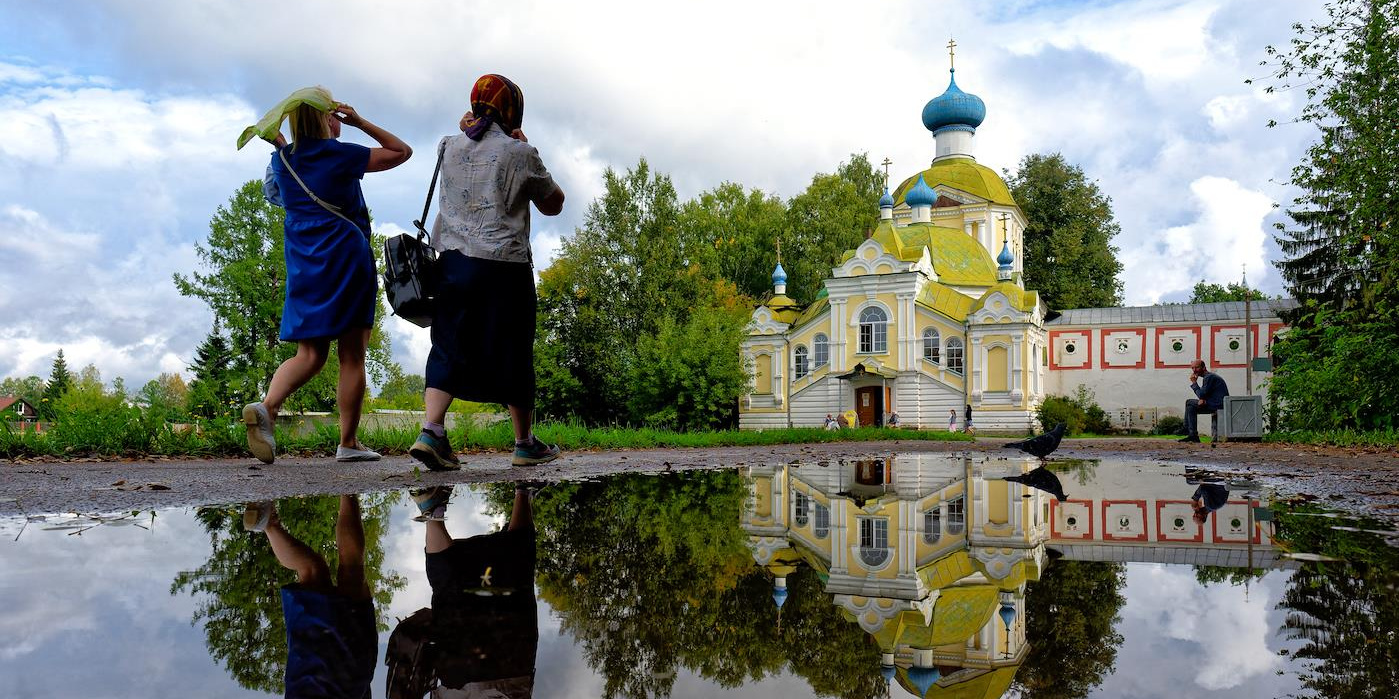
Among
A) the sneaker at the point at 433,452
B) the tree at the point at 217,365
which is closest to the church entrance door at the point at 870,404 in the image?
the tree at the point at 217,365

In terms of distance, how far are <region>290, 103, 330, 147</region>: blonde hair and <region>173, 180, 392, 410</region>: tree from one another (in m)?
25.0

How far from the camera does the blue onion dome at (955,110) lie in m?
43.7

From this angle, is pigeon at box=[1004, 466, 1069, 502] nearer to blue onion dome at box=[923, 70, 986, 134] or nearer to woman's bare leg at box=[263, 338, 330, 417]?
woman's bare leg at box=[263, 338, 330, 417]

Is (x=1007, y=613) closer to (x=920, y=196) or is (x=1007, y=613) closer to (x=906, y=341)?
(x=906, y=341)

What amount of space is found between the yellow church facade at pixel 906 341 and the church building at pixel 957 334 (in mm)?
57

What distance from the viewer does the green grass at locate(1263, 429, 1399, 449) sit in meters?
11.3

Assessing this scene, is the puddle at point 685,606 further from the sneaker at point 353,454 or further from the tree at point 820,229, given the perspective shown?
the tree at point 820,229

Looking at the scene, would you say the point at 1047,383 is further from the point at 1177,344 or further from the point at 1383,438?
the point at 1383,438

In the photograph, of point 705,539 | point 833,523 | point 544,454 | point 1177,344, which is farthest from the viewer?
point 1177,344

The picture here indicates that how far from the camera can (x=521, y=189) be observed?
448 centimetres

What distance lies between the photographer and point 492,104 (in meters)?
4.57

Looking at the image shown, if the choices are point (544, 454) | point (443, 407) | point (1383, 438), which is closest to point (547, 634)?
point (443, 407)

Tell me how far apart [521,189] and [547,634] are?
344cm

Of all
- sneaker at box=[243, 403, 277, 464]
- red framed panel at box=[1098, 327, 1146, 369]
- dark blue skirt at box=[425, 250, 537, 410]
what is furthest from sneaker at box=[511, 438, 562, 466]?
red framed panel at box=[1098, 327, 1146, 369]
